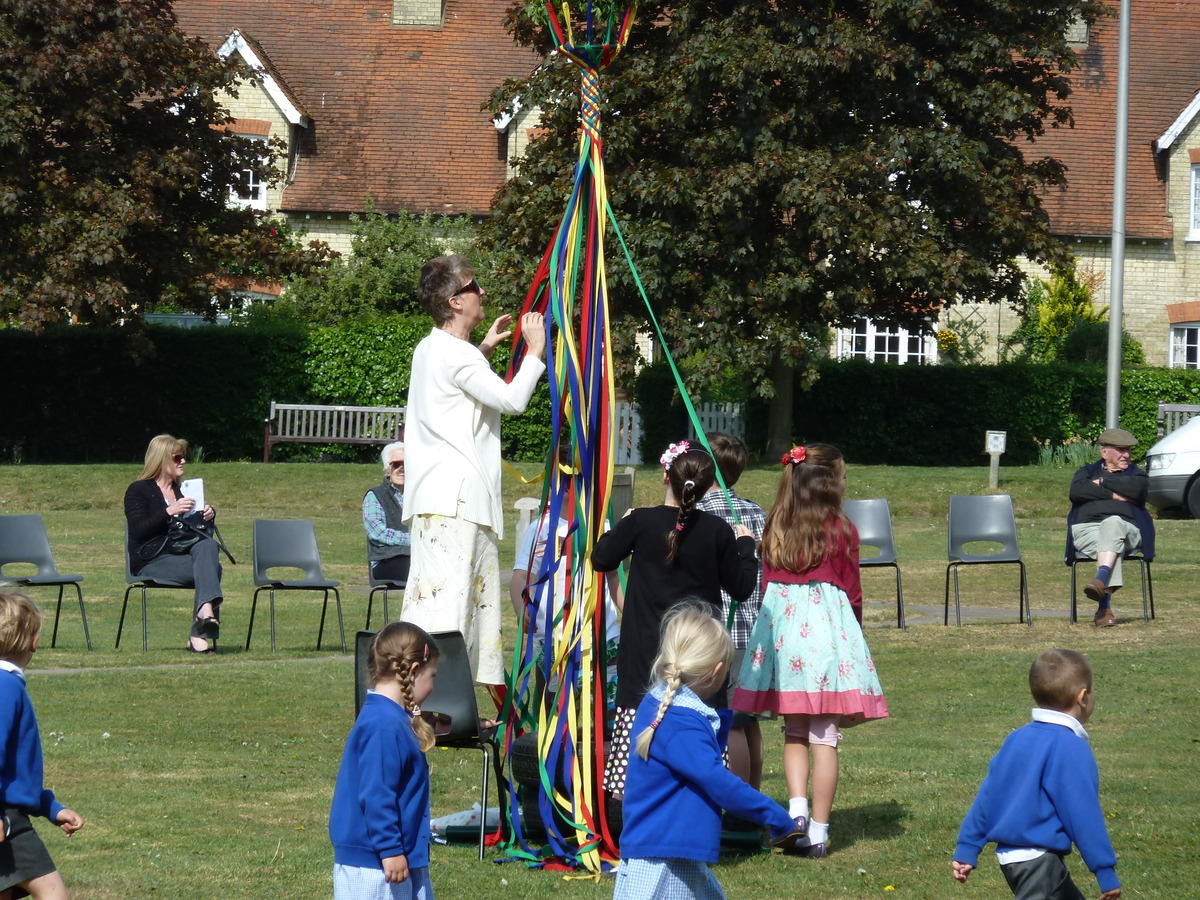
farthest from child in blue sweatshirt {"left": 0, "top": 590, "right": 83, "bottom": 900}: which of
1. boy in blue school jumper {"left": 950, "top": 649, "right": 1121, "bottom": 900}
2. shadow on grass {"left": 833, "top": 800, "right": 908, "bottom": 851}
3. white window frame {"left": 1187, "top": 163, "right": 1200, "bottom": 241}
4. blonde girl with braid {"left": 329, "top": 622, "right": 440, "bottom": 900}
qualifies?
white window frame {"left": 1187, "top": 163, "right": 1200, "bottom": 241}

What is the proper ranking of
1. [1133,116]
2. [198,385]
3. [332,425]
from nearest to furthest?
1. [332,425]
2. [198,385]
3. [1133,116]

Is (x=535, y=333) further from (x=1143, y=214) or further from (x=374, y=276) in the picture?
(x=1143, y=214)

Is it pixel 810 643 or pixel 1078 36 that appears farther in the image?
pixel 1078 36

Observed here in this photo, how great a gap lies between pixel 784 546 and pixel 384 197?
95.0 ft

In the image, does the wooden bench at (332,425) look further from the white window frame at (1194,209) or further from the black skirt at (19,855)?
the black skirt at (19,855)

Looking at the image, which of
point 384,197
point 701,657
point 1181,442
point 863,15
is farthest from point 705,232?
point 701,657

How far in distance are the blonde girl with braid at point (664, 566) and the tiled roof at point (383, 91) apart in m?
29.0

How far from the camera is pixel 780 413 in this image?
28.5m

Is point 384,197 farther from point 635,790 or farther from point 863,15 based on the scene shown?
point 635,790

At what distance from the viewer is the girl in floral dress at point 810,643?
639 cm

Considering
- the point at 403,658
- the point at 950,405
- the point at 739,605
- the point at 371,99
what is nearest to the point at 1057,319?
the point at 950,405

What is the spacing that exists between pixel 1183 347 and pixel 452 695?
32.4 metres

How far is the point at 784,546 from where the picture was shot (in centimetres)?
649

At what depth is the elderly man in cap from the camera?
1286 cm
